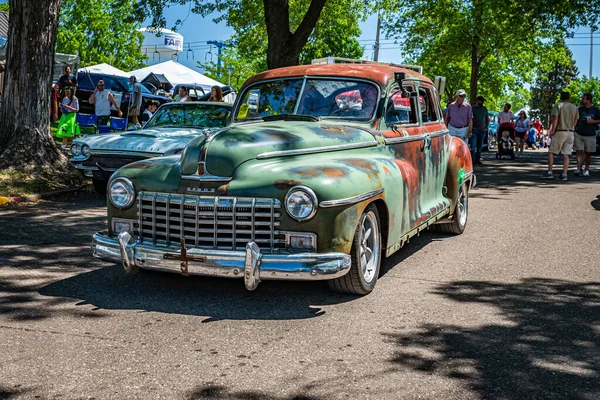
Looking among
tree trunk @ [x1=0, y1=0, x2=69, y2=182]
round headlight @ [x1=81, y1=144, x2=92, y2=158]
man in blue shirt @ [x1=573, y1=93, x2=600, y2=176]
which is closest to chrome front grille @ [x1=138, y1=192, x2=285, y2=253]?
round headlight @ [x1=81, y1=144, x2=92, y2=158]

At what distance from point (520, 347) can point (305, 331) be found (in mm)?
1337

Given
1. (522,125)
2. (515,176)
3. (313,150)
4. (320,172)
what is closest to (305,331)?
(320,172)

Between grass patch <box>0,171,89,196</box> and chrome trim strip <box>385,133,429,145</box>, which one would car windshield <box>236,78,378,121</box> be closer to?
chrome trim strip <box>385,133,429,145</box>

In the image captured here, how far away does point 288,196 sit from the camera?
→ 5.08m

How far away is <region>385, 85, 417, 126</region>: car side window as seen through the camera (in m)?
6.80

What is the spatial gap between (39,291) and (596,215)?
7.99 meters

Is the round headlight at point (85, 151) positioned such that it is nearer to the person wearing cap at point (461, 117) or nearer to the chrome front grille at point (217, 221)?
the chrome front grille at point (217, 221)

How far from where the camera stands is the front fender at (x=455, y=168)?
823cm

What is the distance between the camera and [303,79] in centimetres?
693

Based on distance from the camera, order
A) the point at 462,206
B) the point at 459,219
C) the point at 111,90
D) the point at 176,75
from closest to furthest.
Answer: the point at 459,219 < the point at 462,206 < the point at 111,90 < the point at 176,75

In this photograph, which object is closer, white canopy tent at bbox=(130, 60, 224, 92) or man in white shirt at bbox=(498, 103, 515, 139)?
man in white shirt at bbox=(498, 103, 515, 139)

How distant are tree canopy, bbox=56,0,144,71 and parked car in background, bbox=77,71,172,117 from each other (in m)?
25.7

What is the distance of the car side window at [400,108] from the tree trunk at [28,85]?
22.1 feet

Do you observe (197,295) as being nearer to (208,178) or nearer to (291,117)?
(208,178)
